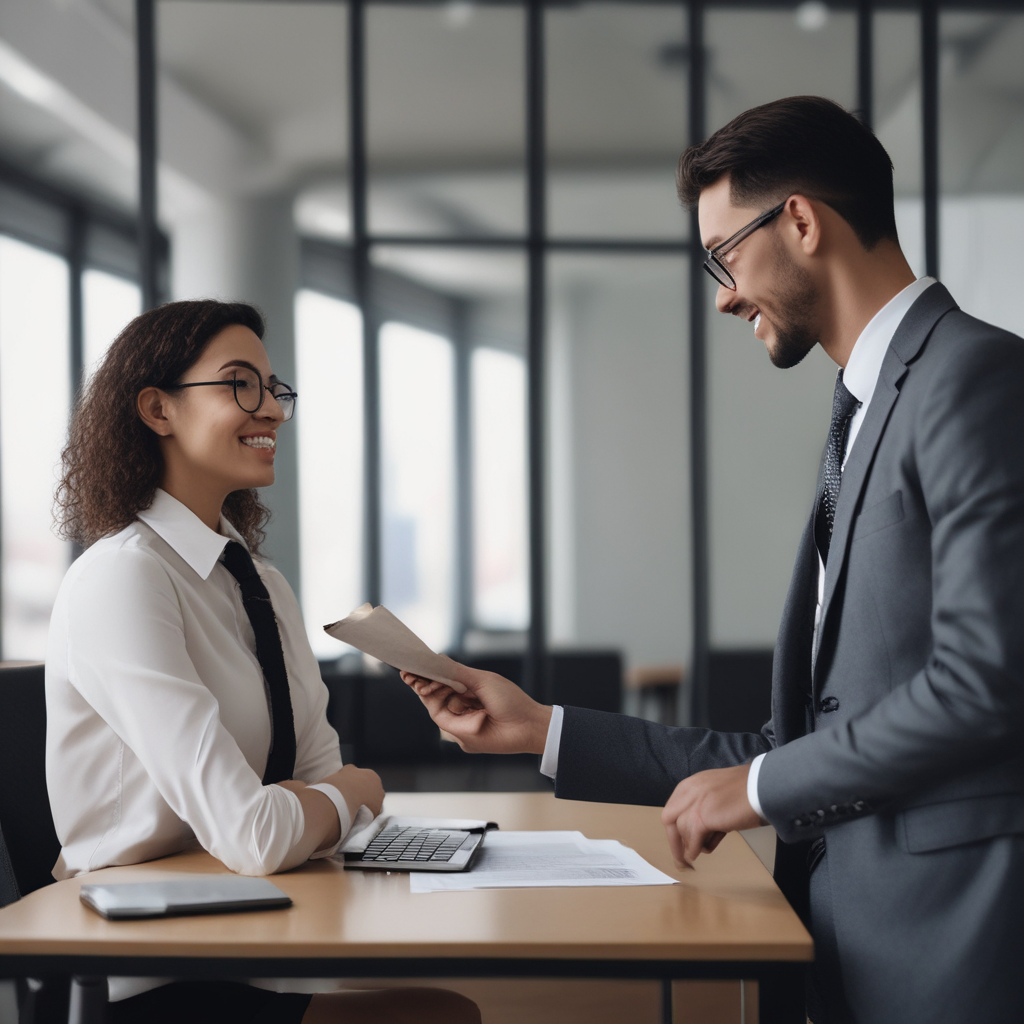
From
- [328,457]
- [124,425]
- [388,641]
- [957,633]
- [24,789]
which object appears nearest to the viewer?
[957,633]

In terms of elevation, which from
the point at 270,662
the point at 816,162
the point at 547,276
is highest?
the point at 547,276

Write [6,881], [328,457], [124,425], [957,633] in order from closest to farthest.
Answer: [957,633]
[6,881]
[124,425]
[328,457]

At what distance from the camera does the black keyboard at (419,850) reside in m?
1.46

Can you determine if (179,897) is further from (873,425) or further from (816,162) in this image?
(816,162)

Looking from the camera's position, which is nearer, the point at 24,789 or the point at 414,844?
the point at 414,844

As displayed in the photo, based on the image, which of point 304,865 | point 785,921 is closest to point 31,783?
point 304,865

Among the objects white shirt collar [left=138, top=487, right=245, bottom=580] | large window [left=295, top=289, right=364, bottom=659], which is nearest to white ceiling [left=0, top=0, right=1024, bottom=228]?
large window [left=295, top=289, right=364, bottom=659]

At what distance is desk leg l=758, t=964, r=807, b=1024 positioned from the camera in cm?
117

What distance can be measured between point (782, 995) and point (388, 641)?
26.4 inches

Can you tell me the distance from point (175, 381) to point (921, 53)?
4521 millimetres

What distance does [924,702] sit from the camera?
1126 mm

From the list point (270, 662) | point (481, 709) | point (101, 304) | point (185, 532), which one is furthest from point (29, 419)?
point (481, 709)

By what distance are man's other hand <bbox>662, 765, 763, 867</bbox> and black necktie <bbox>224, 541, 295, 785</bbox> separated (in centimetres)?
74

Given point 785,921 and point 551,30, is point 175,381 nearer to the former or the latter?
point 785,921
